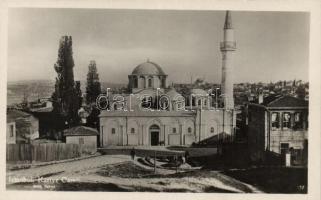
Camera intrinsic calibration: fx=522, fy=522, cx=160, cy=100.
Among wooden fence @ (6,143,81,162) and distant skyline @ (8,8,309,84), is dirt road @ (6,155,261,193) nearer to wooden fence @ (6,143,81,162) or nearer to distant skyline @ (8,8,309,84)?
wooden fence @ (6,143,81,162)

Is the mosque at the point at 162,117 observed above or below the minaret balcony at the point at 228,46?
below

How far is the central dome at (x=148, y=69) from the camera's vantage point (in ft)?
6.95

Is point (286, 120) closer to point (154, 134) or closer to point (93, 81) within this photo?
point (154, 134)

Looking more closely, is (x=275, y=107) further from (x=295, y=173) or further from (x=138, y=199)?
→ (x=138, y=199)

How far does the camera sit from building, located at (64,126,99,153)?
2.17m

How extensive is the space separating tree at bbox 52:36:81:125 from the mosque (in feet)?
0.41

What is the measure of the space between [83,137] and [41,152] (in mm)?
184

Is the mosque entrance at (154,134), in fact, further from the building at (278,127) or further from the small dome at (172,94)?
the building at (278,127)

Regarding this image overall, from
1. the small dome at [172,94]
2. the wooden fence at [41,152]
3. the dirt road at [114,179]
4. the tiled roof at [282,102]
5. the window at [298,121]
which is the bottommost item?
the dirt road at [114,179]

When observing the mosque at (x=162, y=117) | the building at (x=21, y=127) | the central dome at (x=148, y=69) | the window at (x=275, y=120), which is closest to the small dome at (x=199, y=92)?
the mosque at (x=162, y=117)

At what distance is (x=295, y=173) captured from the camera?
84.8 inches

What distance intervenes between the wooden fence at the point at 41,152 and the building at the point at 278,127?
74 centimetres

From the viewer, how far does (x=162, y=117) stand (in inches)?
85.2

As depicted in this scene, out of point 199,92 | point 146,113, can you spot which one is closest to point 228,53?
point 199,92
